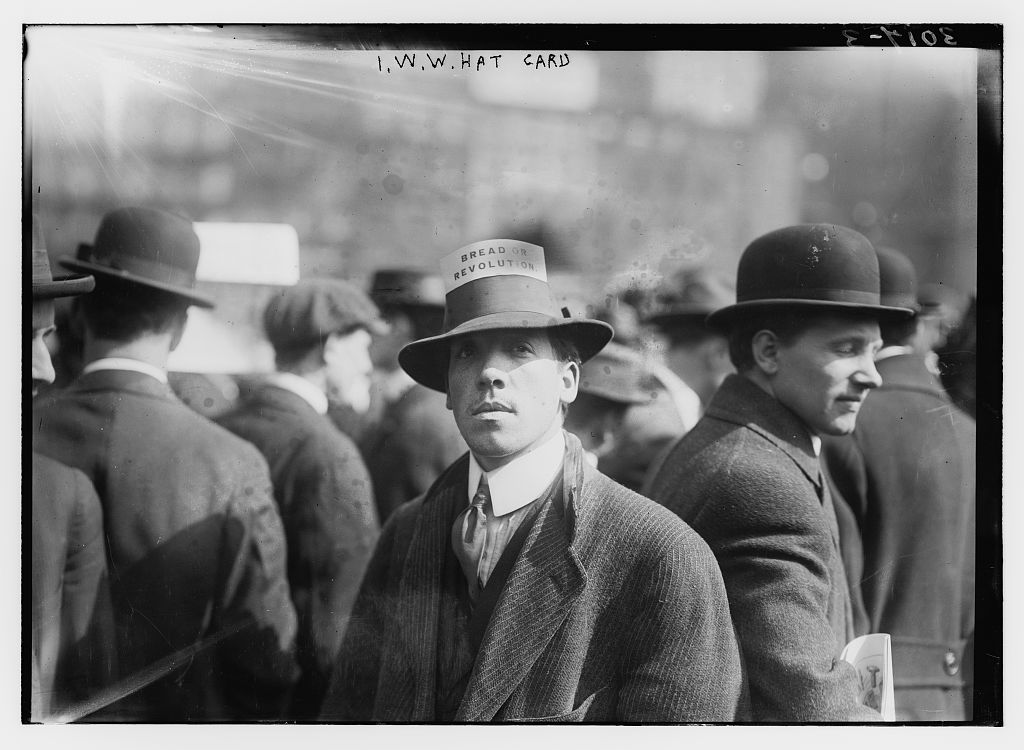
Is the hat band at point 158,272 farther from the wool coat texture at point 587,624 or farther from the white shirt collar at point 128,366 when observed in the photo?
the wool coat texture at point 587,624

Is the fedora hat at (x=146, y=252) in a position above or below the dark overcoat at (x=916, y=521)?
above

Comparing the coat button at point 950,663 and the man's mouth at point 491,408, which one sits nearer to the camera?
the man's mouth at point 491,408

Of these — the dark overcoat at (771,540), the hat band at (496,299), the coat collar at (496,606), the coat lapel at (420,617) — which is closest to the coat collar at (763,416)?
the dark overcoat at (771,540)

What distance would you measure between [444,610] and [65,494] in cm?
136

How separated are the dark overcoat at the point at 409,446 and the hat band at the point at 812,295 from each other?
1.09m

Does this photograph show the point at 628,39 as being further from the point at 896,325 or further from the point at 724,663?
the point at 724,663

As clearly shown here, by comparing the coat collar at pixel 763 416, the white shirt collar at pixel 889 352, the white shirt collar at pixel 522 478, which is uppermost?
the white shirt collar at pixel 889 352

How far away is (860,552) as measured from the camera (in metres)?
3.36

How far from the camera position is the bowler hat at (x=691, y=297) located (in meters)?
3.32

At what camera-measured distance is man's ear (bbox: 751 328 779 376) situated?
3318 mm

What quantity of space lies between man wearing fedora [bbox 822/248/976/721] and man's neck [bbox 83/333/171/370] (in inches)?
89.3

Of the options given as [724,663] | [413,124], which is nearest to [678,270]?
[413,124]

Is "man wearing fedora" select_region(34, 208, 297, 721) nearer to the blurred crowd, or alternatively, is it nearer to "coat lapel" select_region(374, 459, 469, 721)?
the blurred crowd

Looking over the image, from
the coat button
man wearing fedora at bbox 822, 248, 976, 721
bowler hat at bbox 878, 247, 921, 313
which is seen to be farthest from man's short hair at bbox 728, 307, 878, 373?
the coat button
